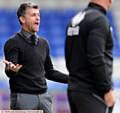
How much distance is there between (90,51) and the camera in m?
4.17

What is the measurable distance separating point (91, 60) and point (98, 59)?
0.05 m

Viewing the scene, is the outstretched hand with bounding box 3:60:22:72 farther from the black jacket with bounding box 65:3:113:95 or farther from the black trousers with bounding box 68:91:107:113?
the black trousers with bounding box 68:91:107:113

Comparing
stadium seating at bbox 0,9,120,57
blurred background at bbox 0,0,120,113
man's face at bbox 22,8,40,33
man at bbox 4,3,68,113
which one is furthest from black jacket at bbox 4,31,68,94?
stadium seating at bbox 0,9,120,57

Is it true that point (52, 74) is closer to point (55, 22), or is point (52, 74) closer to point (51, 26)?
point (51, 26)

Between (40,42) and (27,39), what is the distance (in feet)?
0.49

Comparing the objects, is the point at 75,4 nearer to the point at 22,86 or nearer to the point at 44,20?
the point at 44,20

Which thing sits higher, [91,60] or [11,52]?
[91,60]

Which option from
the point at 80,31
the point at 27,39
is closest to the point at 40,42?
the point at 27,39

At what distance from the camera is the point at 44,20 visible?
1369 centimetres

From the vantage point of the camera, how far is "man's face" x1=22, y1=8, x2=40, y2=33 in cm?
561

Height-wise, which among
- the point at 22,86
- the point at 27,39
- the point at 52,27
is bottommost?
the point at 52,27

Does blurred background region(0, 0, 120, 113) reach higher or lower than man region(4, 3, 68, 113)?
lower

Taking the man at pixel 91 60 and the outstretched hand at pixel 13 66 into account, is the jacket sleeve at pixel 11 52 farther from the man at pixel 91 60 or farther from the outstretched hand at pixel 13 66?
the man at pixel 91 60

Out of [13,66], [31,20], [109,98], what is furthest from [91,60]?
[31,20]
